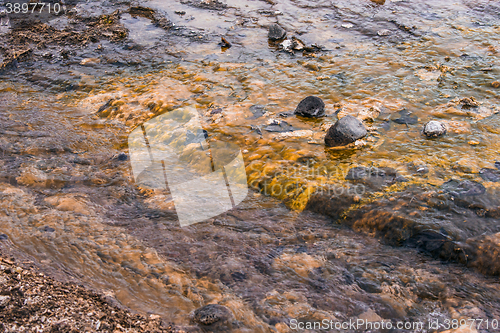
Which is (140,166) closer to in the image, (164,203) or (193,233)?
(164,203)

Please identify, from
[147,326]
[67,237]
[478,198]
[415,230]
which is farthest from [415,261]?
[67,237]

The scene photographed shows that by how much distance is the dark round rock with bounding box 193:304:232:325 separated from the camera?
1694mm

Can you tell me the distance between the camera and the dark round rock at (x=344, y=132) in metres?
2.90

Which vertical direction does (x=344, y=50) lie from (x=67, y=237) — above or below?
above

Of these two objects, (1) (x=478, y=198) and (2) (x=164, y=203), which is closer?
(1) (x=478, y=198)

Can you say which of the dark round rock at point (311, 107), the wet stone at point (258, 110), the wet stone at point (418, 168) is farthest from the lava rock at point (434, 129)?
the wet stone at point (258, 110)

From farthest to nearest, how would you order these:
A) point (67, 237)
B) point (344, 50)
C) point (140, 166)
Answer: point (344, 50), point (140, 166), point (67, 237)

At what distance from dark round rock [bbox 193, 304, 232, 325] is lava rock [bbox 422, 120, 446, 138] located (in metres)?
2.31

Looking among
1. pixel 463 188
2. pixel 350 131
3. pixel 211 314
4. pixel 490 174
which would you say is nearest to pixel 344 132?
pixel 350 131

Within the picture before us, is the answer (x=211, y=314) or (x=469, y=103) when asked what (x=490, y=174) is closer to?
(x=469, y=103)

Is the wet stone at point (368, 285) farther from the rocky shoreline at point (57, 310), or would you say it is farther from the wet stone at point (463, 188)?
the rocky shoreline at point (57, 310)

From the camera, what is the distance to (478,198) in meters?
2.31

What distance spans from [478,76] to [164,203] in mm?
3607

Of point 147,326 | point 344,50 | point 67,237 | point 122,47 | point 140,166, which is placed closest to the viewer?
point 147,326
